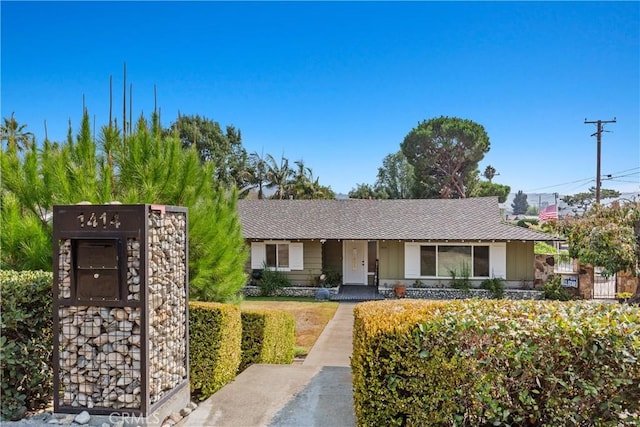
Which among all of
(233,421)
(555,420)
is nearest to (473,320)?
(555,420)

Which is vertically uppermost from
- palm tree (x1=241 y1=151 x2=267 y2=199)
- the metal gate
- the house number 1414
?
Answer: palm tree (x1=241 y1=151 x2=267 y2=199)

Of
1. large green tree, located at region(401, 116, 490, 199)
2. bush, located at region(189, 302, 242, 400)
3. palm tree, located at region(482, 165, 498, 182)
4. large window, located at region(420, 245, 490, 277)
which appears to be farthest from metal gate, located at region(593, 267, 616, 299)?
palm tree, located at region(482, 165, 498, 182)

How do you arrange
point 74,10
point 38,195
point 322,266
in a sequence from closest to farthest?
point 38,195
point 74,10
point 322,266

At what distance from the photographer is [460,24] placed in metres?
9.41

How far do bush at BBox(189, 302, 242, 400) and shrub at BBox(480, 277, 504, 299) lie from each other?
1290 cm

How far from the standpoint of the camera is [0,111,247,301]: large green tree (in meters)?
5.43

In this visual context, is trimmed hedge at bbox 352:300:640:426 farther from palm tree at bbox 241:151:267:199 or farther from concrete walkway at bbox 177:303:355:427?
palm tree at bbox 241:151:267:199

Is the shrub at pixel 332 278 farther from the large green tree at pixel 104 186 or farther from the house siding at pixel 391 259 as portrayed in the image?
the large green tree at pixel 104 186

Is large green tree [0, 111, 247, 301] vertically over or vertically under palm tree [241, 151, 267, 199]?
under

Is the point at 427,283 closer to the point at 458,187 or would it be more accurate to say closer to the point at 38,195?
the point at 38,195

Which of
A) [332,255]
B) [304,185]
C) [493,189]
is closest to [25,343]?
[332,255]

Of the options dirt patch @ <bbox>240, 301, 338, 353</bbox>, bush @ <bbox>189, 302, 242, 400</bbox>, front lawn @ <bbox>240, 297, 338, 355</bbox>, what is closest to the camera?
bush @ <bbox>189, 302, 242, 400</bbox>

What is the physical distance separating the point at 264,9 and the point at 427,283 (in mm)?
12392

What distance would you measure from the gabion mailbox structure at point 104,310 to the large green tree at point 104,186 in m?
1.74
